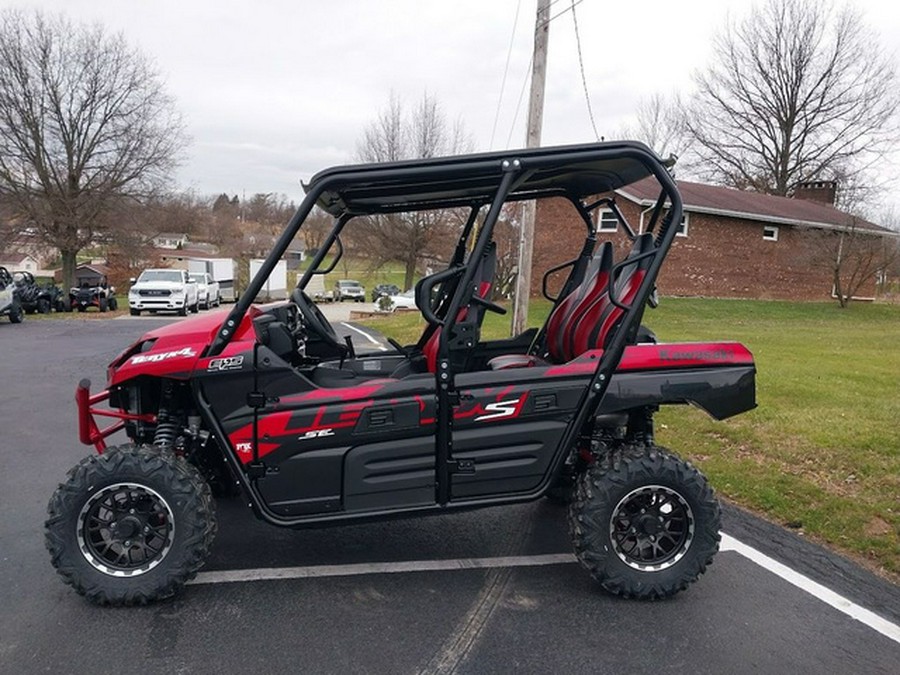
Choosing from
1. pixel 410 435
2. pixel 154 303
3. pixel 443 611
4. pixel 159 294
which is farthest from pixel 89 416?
pixel 154 303

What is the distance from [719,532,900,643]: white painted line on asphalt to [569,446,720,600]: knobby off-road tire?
0.59 metres

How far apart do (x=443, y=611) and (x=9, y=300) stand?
18.8 m

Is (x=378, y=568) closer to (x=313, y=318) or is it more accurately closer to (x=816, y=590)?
(x=313, y=318)

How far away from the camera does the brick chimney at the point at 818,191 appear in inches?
1423

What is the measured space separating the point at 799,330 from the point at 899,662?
15839 millimetres

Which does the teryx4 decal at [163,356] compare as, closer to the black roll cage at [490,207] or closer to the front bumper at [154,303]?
the black roll cage at [490,207]

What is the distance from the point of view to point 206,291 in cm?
2788

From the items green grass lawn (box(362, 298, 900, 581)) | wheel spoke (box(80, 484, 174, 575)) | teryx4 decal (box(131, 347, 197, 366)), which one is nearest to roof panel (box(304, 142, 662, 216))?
teryx4 decal (box(131, 347, 197, 366))

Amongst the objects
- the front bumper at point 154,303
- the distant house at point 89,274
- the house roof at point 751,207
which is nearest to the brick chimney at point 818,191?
the house roof at point 751,207

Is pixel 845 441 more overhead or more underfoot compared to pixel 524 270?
more underfoot

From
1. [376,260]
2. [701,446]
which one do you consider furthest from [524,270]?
[376,260]

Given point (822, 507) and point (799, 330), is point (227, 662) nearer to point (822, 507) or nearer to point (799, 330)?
point (822, 507)

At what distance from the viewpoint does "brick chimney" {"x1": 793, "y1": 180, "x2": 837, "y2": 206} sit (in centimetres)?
3616

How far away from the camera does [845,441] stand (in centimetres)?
556
